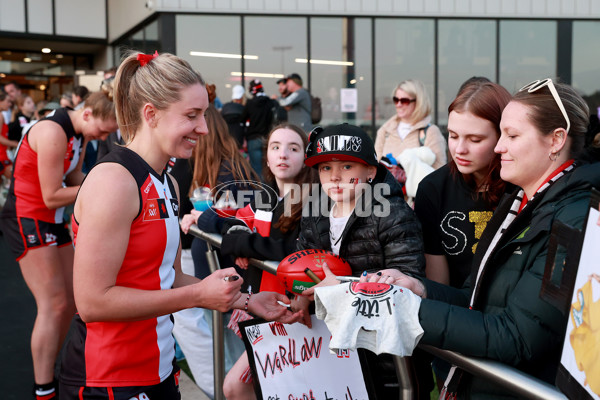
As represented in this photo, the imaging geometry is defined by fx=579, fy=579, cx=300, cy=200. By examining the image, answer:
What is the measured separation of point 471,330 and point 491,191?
3.61 feet

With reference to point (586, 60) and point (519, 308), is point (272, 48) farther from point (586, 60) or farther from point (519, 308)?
point (519, 308)

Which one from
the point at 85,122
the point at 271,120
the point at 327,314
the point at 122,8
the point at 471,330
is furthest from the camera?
the point at 122,8

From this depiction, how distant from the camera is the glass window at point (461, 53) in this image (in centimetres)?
1537

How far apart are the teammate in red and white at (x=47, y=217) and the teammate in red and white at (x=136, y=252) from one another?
2.02 meters

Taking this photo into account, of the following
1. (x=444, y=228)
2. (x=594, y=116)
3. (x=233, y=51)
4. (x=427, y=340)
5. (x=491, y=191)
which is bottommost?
(x=427, y=340)

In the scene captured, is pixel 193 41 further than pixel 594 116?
Yes

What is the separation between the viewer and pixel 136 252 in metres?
2.01

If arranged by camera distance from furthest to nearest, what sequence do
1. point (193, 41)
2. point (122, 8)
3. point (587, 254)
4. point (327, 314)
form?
point (122, 8) → point (193, 41) → point (327, 314) → point (587, 254)

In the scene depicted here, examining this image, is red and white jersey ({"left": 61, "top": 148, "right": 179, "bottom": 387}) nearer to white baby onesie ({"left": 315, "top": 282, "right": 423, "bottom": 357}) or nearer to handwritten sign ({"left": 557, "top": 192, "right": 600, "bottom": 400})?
white baby onesie ({"left": 315, "top": 282, "right": 423, "bottom": 357})

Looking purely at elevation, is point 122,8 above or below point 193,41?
above

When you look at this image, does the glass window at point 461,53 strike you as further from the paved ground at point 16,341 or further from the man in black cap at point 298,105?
the paved ground at point 16,341

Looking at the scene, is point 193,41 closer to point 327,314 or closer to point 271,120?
point 271,120

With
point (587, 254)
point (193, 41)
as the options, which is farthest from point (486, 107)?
point (193, 41)

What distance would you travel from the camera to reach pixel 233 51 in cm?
1477
